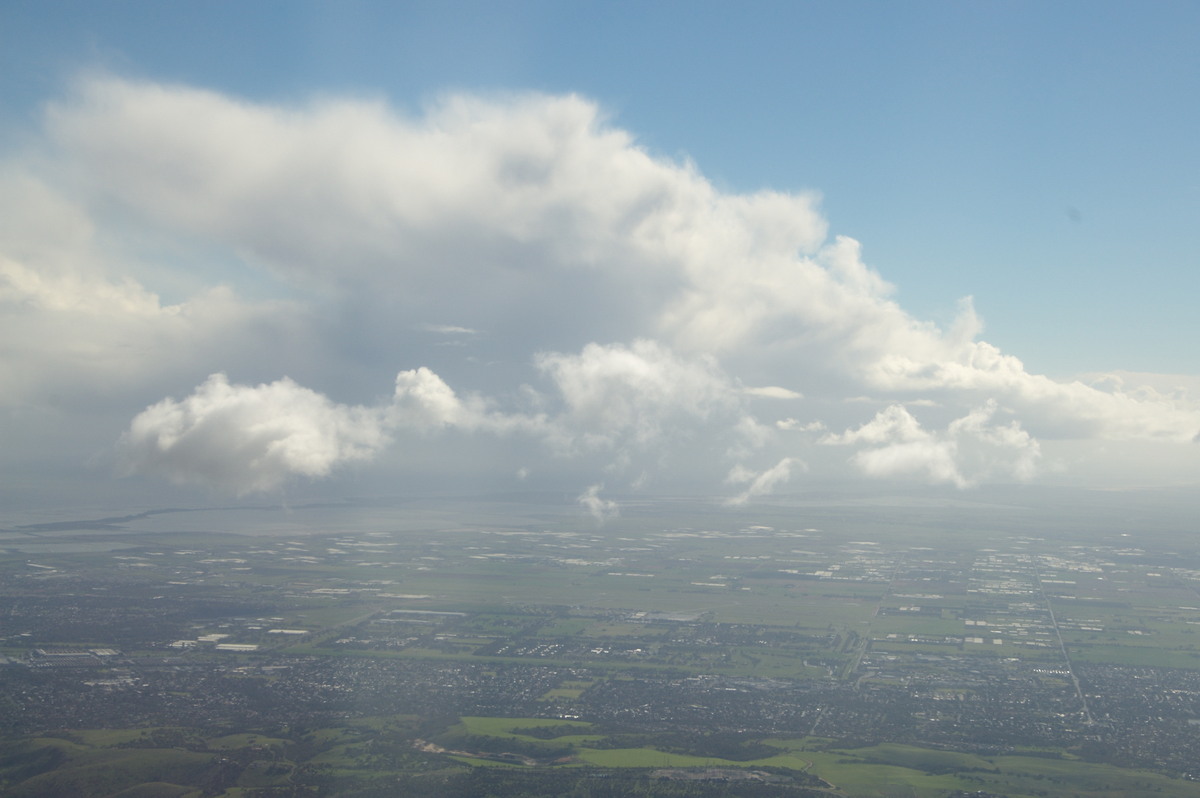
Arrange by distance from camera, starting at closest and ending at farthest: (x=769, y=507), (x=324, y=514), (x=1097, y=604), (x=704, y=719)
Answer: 1. (x=704, y=719)
2. (x=1097, y=604)
3. (x=324, y=514)
4. (x=769, y=507)

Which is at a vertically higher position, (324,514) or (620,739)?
(324,514)

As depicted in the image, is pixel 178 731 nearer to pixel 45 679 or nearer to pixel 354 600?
pixel 45 679

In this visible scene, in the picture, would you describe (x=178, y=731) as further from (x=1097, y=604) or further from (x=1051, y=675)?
(x=1097, y=604)

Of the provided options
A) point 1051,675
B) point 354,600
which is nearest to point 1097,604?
point 1051,675

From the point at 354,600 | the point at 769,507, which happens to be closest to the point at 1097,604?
the point at 354,600

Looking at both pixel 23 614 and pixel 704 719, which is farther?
pixel 23 614

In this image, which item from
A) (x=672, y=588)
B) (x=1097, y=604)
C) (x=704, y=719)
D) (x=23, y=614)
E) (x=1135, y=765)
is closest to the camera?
(x=1135, y=765)
